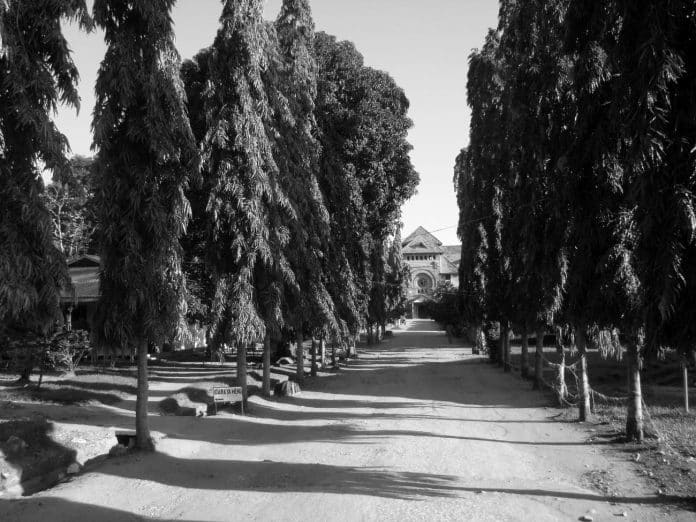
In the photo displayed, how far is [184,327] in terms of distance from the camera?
1130 centimetres

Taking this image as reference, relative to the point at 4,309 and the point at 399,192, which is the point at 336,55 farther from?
the point at 4,309

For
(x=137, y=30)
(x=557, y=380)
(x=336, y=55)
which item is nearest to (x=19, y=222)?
(x=137, y=30)

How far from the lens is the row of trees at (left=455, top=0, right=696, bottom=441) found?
6.30 metres

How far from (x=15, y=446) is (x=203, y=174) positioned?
331 inches

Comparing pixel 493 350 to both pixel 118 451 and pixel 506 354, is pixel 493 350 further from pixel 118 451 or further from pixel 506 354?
pixel 118 451

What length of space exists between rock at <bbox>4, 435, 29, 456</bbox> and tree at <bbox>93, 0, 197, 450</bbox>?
1.87 metres

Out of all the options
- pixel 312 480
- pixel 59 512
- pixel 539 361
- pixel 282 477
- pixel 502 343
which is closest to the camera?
pixel 59 512

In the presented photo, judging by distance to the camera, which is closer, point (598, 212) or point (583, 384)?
point (598, 212)

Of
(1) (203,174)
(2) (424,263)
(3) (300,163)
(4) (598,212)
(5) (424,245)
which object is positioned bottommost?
(4) (598,212)

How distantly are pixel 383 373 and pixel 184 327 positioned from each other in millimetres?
19812

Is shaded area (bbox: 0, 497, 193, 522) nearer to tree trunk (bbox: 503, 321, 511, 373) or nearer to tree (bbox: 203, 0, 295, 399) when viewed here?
tree (bbox: 203, 0, 295, 399)

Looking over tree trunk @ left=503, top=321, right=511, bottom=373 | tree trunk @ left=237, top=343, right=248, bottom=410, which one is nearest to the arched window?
tree trunk @ left=503, top=321, right=511, bottom=373

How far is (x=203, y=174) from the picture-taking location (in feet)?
52.9

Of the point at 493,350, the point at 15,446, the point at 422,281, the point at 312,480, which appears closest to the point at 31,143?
the point at 15,446
